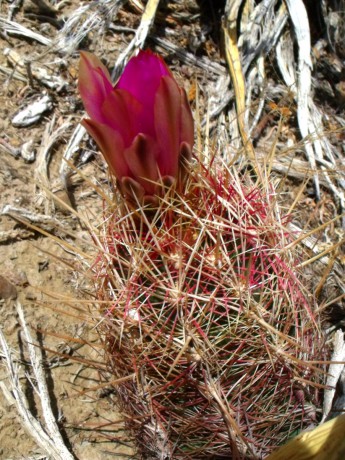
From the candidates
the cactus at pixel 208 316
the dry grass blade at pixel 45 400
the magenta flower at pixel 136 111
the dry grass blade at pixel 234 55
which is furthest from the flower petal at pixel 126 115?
the dry grass blade at pixel 234 55

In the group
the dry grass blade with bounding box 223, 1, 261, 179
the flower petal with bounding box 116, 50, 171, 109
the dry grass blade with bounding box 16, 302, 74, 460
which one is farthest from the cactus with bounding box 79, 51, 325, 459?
the dry grass blade with bounding box 223, 1, 261, 179

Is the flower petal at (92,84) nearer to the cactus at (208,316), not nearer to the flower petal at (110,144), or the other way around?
the flower petal at (110,144)

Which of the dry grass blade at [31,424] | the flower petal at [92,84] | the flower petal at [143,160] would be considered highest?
the flower petal at [92,84]

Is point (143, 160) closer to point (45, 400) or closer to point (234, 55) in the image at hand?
point (45, 400)

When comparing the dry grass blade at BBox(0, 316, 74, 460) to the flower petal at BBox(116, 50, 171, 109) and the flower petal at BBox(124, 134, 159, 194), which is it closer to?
the flower petal at BBox(124, 134, 159, 194)

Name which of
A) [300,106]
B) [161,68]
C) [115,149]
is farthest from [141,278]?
[300,106]
